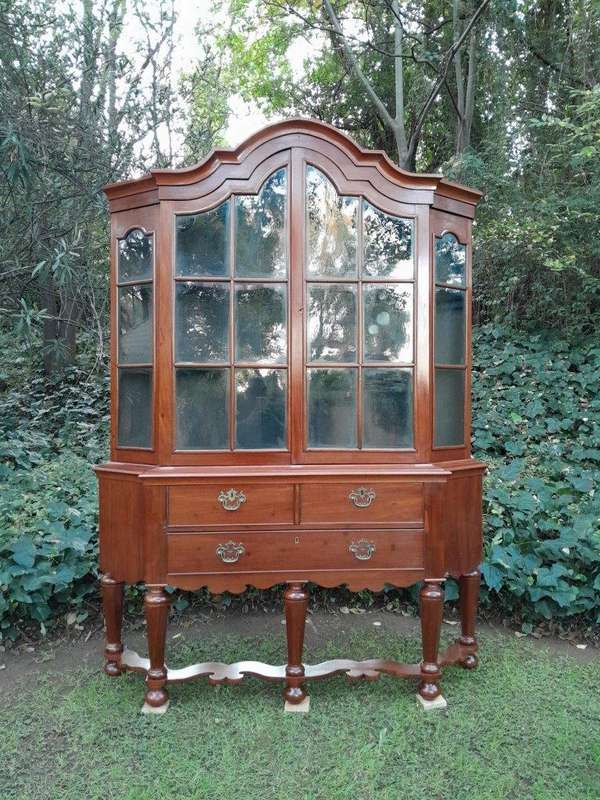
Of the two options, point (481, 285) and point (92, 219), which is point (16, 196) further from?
point (481, 285)

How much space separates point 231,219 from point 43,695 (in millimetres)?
1813

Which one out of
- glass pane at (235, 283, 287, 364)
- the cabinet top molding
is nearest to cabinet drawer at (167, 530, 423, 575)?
glass pane at (235, 283, 287, 364)

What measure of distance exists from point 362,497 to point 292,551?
30 centimetres

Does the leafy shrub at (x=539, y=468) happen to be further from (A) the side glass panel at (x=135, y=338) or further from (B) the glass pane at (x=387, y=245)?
(A) the side glass panel at (x=135, y=338)

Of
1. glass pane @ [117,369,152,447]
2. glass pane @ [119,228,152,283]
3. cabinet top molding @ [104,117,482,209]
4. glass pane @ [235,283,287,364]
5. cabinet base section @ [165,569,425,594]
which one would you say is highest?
cabinet top molding @ [104,117,482,209]

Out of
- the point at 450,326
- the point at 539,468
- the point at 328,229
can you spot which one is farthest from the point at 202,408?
the point at 539,468

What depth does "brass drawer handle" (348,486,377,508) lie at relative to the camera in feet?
6.07

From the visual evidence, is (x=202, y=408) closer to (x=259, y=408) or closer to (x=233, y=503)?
(x=259, y=408)

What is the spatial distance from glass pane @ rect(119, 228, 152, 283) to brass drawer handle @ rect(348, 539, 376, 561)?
1.17 meters

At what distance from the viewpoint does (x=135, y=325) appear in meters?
1.96

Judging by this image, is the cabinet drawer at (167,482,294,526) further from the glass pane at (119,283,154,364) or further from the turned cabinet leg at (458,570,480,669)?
the turned cabinet leg at (458,570,480,669)

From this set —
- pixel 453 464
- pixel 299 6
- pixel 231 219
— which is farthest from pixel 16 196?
pixel 299 6

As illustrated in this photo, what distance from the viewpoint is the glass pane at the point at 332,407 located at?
1.88 meters

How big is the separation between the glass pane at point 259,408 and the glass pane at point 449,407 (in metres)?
0.57
